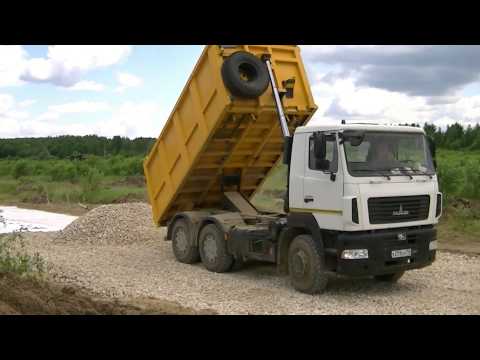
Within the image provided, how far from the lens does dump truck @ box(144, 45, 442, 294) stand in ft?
26.9

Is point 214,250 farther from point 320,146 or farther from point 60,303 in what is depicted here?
point 60,303

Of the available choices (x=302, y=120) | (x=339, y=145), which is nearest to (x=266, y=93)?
(x=302, y=120)

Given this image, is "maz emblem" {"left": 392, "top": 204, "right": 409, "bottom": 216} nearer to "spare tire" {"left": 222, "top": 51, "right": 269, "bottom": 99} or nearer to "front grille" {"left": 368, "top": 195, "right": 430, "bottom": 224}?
"front grille" {"left": 368, "top": 195, "right": 430, "bottom": 224}

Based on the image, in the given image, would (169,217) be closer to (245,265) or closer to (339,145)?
(245,265)

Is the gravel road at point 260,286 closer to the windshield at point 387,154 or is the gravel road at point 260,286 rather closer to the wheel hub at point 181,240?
the wheel hub at point 181,240

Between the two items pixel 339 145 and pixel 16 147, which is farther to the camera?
pixel 16 147

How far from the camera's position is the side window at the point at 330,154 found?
8191 millimetres

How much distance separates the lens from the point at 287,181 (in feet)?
29.7

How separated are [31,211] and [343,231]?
18703mm

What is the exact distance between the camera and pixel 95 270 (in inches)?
425

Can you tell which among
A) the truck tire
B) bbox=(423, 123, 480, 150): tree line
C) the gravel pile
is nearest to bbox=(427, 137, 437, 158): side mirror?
the truck tire

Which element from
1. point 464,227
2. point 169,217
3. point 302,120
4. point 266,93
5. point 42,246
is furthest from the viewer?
point 464,227

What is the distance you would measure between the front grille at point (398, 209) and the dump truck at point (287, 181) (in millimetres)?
17

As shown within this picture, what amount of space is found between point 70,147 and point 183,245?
216 feet
